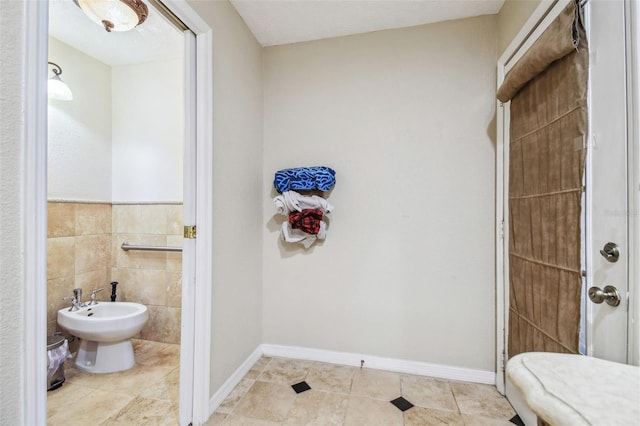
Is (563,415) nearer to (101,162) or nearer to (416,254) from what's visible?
(416,254)

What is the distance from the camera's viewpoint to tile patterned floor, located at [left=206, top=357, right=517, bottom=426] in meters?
1.53

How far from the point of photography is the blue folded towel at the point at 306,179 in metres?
1.99

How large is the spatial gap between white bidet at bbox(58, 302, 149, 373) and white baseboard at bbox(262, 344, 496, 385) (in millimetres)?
961

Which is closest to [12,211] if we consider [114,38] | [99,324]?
[99,324]

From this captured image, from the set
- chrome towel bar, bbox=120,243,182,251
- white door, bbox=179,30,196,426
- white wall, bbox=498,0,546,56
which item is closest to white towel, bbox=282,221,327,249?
white door, bbox=179,30,196,426

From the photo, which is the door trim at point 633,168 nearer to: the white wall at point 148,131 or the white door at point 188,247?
the white door at point 188,247

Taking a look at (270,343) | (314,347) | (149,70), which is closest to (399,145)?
(314,347)

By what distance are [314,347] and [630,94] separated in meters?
2.15

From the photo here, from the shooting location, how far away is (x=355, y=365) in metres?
2.07

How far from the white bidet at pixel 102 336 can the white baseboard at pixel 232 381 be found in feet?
2.70

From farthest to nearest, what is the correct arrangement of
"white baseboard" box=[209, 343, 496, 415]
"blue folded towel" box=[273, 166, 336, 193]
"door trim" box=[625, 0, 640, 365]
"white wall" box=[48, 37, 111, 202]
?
"white wall" box=[48, 37, 111, 202]
"blue folded towel" box=[273, 166, 336, 193]
"white baseboard" box=[209, 343, 496, 415]
"door trim" box=[625, 0, 640, 365]

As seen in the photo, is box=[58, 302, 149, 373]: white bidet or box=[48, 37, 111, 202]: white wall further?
box=[48, 37, 111, 202]: white wall

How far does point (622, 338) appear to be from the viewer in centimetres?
93

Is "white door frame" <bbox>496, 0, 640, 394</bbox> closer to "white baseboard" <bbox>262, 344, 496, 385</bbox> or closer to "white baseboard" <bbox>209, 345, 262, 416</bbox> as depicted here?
"white baseboard" <bbox>262, 344, 496, 385</bbox>
